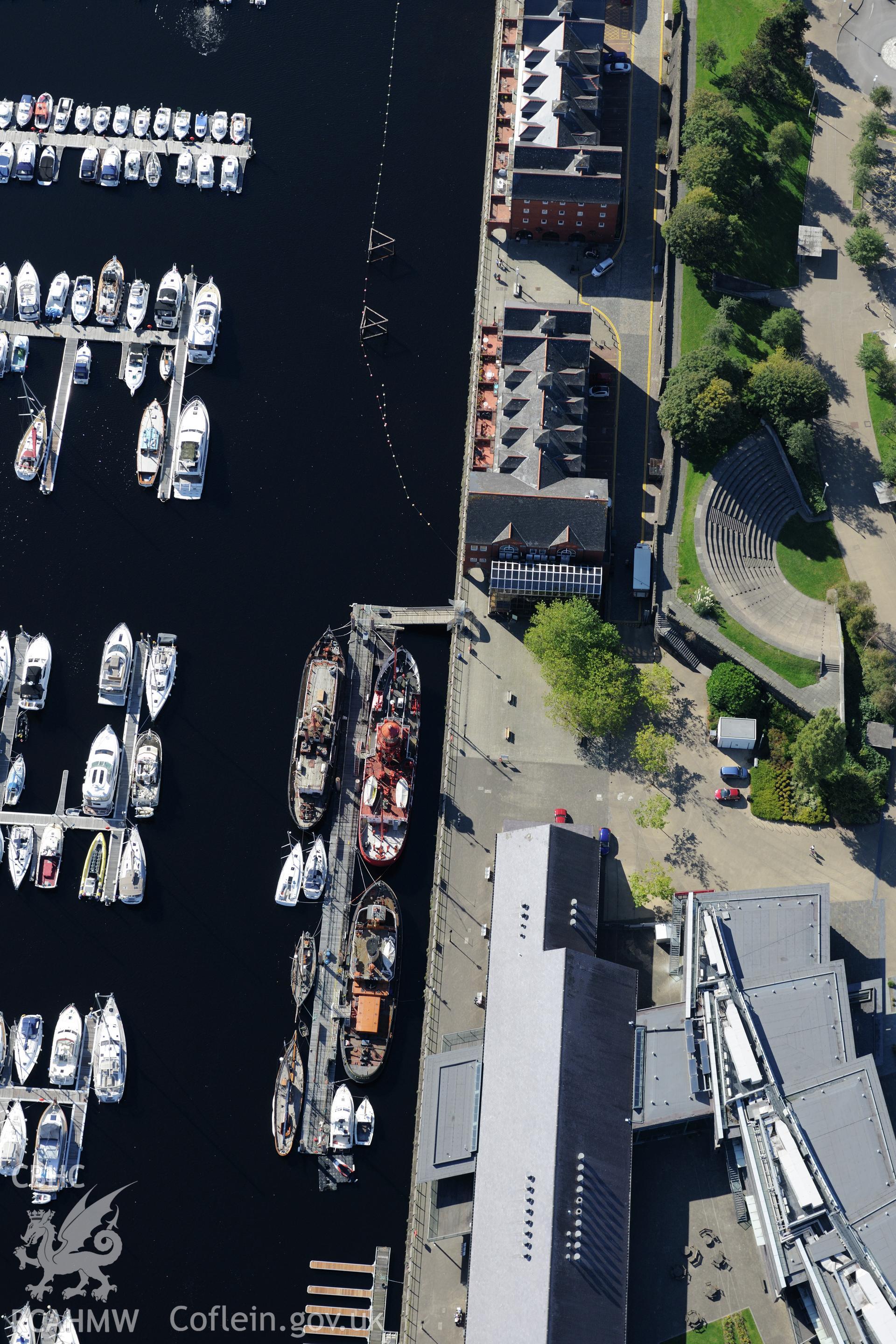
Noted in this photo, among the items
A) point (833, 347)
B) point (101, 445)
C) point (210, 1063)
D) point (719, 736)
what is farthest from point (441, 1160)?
point (833, 347)

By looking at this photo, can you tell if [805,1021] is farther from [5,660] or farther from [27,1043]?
[5,660]

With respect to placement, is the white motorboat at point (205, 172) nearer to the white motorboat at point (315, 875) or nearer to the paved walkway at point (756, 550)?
the paved walkway at point (756, 550)

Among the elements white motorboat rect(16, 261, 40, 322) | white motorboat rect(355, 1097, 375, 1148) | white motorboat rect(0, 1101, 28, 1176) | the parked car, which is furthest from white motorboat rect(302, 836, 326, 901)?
the parked car

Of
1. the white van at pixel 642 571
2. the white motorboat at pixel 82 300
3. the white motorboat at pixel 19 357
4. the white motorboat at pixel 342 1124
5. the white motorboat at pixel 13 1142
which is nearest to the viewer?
the white motorboat at pixel 342 1124

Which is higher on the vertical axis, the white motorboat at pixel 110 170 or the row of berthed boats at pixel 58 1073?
the white motorboat at pixel 110 170

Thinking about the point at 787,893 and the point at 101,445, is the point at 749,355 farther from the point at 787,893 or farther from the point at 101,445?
the point at 101,445

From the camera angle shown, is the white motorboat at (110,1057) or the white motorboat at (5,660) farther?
the white motorboat at (5,660)

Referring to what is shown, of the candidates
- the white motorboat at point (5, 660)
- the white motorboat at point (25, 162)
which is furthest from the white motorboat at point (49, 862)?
the white motorboat at point (25, 162)

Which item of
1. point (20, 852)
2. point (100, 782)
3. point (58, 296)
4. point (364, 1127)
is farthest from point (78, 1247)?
point (58, 296)
